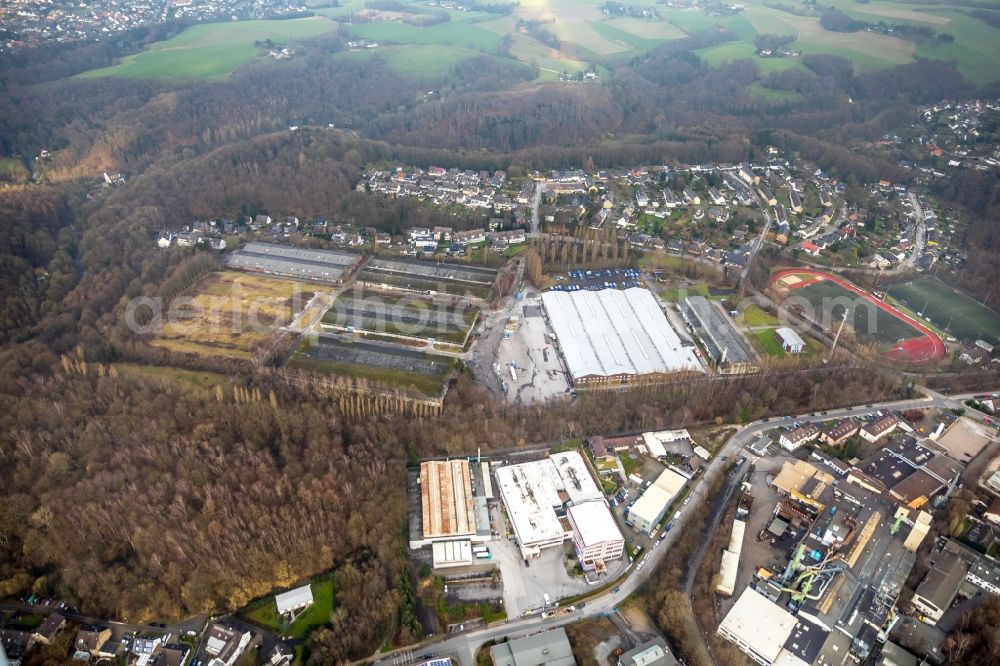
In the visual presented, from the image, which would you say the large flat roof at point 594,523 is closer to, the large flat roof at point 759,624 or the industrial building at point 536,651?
the industrial building at point 536,651

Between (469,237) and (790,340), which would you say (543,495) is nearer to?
(790,340)

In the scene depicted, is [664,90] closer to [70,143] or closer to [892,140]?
[892,140]

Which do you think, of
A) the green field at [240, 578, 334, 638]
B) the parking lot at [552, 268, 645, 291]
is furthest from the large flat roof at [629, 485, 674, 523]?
the parking lot at [552, 268, 645, 291]

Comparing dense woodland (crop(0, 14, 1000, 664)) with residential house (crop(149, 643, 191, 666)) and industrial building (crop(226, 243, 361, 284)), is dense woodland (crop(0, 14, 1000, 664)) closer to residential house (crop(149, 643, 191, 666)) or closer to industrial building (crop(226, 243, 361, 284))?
residential house (crop(149, 643, 191, 666))

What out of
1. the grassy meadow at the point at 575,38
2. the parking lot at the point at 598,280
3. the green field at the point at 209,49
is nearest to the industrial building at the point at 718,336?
the parking lot at the point at 598,280

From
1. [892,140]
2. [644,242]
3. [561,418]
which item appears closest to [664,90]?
[892,140]

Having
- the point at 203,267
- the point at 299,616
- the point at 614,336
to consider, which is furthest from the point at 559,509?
the point at 203,267
